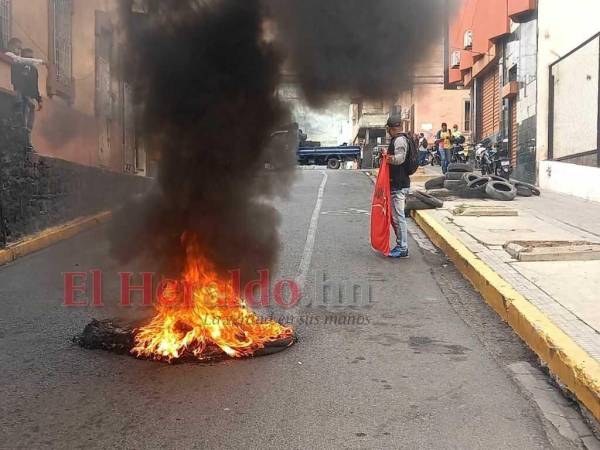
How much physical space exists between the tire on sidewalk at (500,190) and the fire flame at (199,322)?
9424 mm

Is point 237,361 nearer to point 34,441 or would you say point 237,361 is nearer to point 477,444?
point 34,441

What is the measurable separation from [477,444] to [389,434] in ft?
1.31

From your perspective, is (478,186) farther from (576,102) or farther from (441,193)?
(576,102)

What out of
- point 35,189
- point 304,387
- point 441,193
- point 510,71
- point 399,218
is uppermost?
point 510,71

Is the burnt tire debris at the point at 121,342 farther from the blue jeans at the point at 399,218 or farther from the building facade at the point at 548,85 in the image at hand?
the building facade at the point at 548,85

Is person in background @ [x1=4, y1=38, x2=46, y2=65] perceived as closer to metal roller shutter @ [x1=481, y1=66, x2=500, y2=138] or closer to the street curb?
the street curb

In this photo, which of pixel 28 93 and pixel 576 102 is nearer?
pixel 28 93

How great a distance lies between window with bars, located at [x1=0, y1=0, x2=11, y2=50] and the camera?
10586 mm

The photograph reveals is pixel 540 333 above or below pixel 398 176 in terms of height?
below

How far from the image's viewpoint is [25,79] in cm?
917

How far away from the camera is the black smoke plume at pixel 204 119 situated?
13.5ft

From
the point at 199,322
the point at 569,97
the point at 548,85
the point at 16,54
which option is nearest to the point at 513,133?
the point at 548,85

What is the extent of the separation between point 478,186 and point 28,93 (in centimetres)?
888

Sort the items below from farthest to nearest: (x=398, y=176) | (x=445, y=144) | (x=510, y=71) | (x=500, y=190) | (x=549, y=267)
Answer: (x=445, y=144)
(x=510, y=71)
(x=500, y=190)
(x=398, y=176)
(x=549, y=267)
